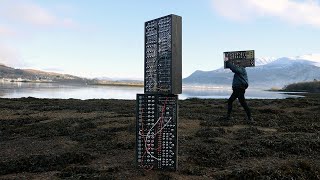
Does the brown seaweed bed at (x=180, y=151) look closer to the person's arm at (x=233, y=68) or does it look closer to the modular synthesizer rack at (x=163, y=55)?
the modular synthesizer rack at (x=163, y=55)

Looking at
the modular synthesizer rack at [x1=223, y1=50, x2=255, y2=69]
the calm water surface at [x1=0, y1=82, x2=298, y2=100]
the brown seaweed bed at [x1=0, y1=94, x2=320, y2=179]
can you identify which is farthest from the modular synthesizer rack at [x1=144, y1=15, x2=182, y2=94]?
the calm water surface at [x1=0, y1=82, x2=298, y2=100]

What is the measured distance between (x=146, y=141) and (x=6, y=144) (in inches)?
254

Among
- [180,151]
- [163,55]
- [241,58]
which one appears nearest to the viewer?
[163,55]

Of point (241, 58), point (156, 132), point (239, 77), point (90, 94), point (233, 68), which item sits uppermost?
point (241, 58)

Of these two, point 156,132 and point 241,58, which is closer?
point 156,132

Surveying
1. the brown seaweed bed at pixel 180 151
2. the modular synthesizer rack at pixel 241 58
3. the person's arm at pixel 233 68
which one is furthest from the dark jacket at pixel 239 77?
the brown seaweed bed at pixel 180 151

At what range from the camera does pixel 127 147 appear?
11578mm

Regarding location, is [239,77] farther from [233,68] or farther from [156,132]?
[156,132]

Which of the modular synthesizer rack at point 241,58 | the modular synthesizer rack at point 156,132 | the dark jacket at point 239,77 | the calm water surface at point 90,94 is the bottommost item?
the calm water surface at point 90,94

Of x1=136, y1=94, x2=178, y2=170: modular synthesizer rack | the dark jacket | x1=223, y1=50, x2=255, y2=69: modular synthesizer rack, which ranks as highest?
x1=223, y1=50, x2=255, y2=69: modular synthesizer rack

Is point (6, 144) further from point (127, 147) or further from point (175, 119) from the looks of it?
point (175, 119)

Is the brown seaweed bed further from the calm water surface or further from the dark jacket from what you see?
the calm water surface

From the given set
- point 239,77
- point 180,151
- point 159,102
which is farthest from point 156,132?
point 239,77

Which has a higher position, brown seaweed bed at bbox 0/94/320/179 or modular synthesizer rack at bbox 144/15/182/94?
modular synthesizer rack at bbox 144/15/182/94
